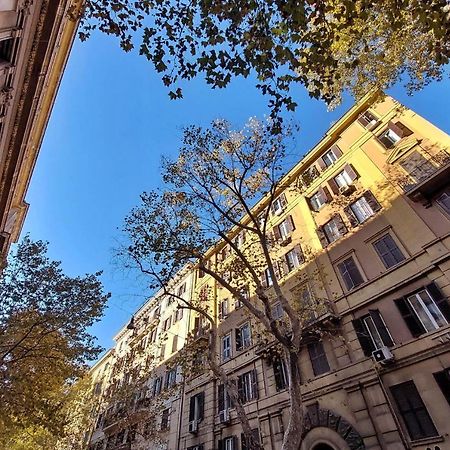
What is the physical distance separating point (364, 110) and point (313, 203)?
7.20m

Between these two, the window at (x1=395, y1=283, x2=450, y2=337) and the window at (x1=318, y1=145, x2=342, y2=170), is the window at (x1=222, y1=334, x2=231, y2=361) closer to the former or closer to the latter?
the window at (x1=395, y1=283, x2=450, y2=337)

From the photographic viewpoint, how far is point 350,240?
16.5 m

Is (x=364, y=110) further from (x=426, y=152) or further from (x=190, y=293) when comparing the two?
(x=190, y=293)

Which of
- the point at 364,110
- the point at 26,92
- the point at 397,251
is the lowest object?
the point at 397,251

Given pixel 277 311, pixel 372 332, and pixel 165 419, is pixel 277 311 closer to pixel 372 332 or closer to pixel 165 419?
pixel 372 332

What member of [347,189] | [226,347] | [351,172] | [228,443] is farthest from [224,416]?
[351,172]

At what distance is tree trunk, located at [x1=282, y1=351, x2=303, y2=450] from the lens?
771cm

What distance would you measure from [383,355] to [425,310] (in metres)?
2.44

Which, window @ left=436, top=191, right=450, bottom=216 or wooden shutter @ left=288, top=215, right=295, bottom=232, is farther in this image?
wooden shutter @ left=288, top=215, right=295, bottom=232

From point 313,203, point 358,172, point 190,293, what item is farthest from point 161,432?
point 358,172

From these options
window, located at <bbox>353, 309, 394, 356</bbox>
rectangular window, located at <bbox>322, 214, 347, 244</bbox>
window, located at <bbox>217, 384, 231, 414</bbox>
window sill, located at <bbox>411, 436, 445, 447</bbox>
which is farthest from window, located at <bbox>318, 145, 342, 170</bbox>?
window, located at <bbox>217, 384, 231, 414</bbox>

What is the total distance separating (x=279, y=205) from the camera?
24.0 metres

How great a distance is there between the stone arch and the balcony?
10.2m

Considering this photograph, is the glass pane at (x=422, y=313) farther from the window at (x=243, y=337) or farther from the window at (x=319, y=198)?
the window at (x=243, y=337)
